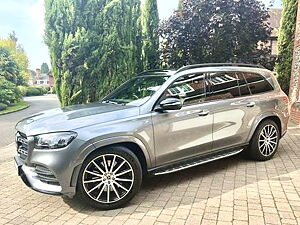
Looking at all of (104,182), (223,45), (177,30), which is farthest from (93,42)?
(104,182)

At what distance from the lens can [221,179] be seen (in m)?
4.21

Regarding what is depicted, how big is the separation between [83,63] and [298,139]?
A: 6.05m

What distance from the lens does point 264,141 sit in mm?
4906

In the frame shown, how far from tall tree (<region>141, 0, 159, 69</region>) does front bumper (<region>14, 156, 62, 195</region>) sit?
607 cm

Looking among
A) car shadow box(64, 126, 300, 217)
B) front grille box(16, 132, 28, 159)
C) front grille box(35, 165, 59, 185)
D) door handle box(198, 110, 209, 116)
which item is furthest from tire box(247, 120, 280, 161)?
front grille box(16, 132, 28, 159)

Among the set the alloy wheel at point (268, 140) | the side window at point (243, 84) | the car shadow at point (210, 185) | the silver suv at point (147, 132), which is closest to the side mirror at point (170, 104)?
the silver suv at point (147, 132)

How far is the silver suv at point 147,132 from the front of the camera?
3.11m

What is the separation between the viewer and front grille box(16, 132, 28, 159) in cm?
328

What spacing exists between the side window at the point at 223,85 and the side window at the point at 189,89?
6.1 inches

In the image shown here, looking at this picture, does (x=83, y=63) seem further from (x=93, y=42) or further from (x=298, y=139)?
(x=298, y=139)

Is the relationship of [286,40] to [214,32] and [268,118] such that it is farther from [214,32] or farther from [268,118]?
[268,118]

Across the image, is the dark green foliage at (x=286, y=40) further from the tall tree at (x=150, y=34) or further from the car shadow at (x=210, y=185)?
the car shadow at (x=210, y=185)

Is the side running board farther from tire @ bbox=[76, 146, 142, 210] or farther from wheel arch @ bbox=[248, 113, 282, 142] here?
wheel arch @ bbox=[248, 113, 282, 142]

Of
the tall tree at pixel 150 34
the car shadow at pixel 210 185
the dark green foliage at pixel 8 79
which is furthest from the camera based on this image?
the dark green foliage at pixel 8 79
